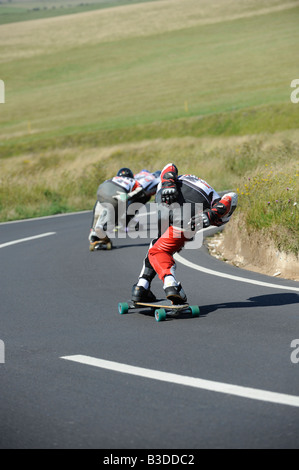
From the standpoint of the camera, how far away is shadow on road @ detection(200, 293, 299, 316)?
28.6 ft

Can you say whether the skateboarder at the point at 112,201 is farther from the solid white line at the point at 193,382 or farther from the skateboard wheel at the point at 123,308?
the solid white line at the point at 193,382

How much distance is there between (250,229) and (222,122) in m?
38.8

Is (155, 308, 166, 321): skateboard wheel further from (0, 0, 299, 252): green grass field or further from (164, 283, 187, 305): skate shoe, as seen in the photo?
(0, 0, 299, 252): green grass field

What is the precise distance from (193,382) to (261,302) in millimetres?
3152

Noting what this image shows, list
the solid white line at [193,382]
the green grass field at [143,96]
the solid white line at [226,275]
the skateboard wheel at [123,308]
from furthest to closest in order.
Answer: the green grass field at [143,96]
the solid white line at [226,275]
the skateboard wheel at [123,308]
the solid white line at [193,382]

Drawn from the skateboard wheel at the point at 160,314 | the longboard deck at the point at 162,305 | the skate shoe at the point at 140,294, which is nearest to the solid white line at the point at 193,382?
the skateboard wheel at the point at 160,314

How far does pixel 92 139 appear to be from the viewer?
51281mm

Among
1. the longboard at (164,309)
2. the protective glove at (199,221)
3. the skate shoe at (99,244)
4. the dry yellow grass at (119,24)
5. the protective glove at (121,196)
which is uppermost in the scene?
the dry yellow grass at (119,24)

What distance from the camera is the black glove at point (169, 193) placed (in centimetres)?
827

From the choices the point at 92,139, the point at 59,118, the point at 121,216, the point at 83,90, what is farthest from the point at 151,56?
the point at 121,216

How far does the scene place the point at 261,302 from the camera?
887 cm

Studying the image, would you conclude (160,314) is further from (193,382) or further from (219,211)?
(193,382)

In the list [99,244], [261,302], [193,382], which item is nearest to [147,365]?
[193,382]

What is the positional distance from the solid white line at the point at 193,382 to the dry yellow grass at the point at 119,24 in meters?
83.7
